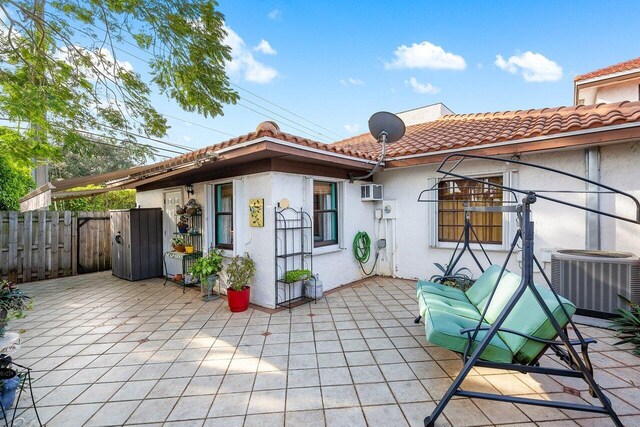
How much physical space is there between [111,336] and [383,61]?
Answer: 9.87 meters

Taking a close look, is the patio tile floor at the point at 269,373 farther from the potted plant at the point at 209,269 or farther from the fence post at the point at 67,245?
the fence post at the point at 67,245

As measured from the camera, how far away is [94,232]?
833cm

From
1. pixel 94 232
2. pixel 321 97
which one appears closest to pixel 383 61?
pixel 321 97

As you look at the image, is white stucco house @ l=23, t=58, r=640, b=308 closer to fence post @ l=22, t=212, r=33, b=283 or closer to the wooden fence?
the wooden fence

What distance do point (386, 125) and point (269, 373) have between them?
4.50 m

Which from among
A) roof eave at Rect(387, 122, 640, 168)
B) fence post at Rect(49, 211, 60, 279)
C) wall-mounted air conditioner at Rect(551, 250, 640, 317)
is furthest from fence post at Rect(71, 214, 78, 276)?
wall-mounted air conditioner at Rect(551, 250, 640, 317)

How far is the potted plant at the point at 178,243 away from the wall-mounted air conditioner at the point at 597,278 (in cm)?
730

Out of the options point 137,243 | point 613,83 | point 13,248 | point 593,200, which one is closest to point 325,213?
point 593,200

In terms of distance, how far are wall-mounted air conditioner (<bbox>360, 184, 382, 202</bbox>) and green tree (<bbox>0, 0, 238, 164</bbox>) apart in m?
3.53

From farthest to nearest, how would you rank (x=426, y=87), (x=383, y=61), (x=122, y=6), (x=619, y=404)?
(x=426, y=87) → (x=383, y=61) → (x=122, y=6) → (x=619, y=404)

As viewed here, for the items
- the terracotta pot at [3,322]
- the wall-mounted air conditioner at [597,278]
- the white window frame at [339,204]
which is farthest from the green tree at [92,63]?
the wall-mounted air conditioner at [597,278]

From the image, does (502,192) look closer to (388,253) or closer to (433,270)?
(433,270)

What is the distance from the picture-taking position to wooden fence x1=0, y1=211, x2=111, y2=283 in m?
6.81

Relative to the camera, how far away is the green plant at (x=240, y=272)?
466 cm
